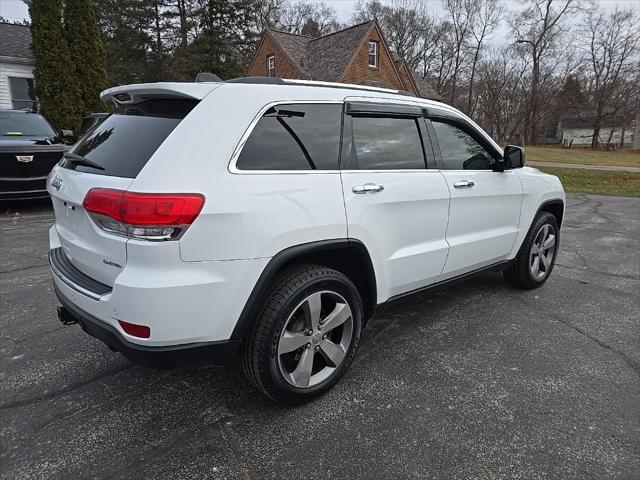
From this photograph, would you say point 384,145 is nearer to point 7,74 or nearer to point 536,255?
point 536,255

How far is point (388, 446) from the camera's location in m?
2.23

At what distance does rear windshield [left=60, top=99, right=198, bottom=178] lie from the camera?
83.5 inches

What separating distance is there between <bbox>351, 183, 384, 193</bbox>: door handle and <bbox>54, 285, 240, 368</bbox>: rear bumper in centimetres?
109

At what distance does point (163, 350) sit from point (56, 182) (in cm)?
133

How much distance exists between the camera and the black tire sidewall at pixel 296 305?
228 centimetres

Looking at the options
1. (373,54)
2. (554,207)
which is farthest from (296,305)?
(373,54)

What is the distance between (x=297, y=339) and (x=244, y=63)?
36.7m

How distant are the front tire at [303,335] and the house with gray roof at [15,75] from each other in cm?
1910

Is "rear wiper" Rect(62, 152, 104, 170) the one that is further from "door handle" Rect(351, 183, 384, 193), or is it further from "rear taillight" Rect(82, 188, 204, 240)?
"door handle" Rect(351, 183, 384, 193)

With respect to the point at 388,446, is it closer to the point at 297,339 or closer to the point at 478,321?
the point at 297,339

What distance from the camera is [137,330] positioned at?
197cm

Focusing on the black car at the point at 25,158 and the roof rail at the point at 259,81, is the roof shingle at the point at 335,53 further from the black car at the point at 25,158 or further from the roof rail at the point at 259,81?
the roof rail at the point at 259,81

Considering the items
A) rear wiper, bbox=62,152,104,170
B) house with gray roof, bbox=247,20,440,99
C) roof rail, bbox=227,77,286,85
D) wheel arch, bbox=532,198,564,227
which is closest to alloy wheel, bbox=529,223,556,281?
wheel arch, bbox=532,198,564,227

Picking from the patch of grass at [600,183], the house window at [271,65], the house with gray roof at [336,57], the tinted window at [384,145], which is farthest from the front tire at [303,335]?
the house window at [271,65]
